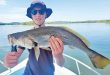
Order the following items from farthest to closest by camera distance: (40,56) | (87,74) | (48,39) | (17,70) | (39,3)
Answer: (87,74) < (17,70) < (39,3) < (40,56) < (48,39)

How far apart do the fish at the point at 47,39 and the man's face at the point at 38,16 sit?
0.19 meters

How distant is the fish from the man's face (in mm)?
188

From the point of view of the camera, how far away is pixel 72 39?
2.50 m

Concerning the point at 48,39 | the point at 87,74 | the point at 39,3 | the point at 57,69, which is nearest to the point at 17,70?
the point at 57,69

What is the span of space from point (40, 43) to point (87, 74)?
5.10 m

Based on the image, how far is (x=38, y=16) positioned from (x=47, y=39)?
1.19 feet

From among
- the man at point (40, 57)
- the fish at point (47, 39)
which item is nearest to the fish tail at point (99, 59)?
the fish at point (47, 39)

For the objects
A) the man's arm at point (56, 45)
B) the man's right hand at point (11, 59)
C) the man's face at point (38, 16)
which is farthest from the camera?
the man's face at point (38, 16)

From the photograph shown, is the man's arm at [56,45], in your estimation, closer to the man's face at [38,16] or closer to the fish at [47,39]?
the fish at [47,39]

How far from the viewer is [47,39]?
2.49 meters

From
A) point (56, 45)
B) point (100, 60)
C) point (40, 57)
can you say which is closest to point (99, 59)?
point (100, 60)

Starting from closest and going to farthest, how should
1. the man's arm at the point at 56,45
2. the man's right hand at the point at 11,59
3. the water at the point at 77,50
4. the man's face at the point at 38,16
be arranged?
1. the man's arm at the point at 56,45
2. the man's right hand at the point at 11,59
3. the man's face at the point at 38,16
4. the water at the point at 77,50

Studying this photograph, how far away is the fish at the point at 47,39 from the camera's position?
2.49 metres

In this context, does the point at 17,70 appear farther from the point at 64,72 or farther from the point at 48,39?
the point at 48,39
